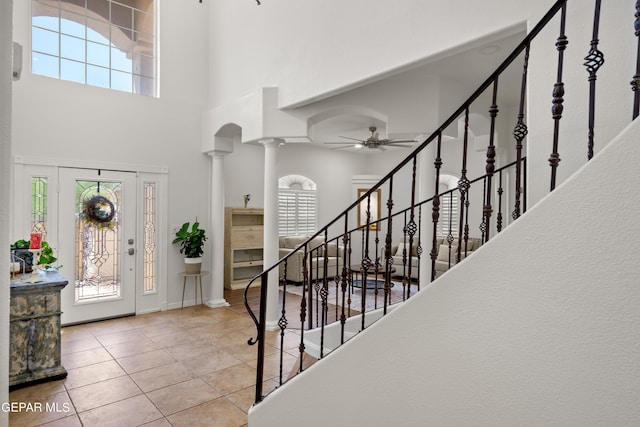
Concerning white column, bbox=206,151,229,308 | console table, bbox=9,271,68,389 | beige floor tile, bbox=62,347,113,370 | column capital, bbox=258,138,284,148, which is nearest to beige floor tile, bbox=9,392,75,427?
console table, bbox=9,271,68,389

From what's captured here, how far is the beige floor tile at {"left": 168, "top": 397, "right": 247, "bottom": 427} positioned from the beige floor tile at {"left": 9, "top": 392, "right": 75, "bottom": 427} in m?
0.89

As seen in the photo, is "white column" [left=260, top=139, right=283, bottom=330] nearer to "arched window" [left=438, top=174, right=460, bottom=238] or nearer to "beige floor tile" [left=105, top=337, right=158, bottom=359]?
"beige floor tile" [left=105, top=337, right=158, bottom=359]

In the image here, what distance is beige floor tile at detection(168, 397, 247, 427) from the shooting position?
9.33 feet

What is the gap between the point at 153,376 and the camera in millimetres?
3615

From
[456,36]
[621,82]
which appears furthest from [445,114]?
[621,82]

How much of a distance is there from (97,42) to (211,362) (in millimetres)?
4862

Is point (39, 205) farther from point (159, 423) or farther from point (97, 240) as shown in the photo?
point (159, 423)

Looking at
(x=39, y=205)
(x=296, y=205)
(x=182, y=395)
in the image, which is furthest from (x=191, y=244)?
(x=296, y=205)

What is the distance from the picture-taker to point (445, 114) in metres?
4.41

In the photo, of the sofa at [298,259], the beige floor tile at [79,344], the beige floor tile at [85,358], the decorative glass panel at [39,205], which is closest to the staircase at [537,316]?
the beige floor tile at [85,358]

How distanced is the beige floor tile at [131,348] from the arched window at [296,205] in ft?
15.7

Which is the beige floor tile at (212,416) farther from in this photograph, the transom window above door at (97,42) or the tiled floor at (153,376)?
the transom window above door at (97,42)

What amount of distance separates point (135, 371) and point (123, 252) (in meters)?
2.34

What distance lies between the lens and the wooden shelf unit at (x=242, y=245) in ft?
24.4
